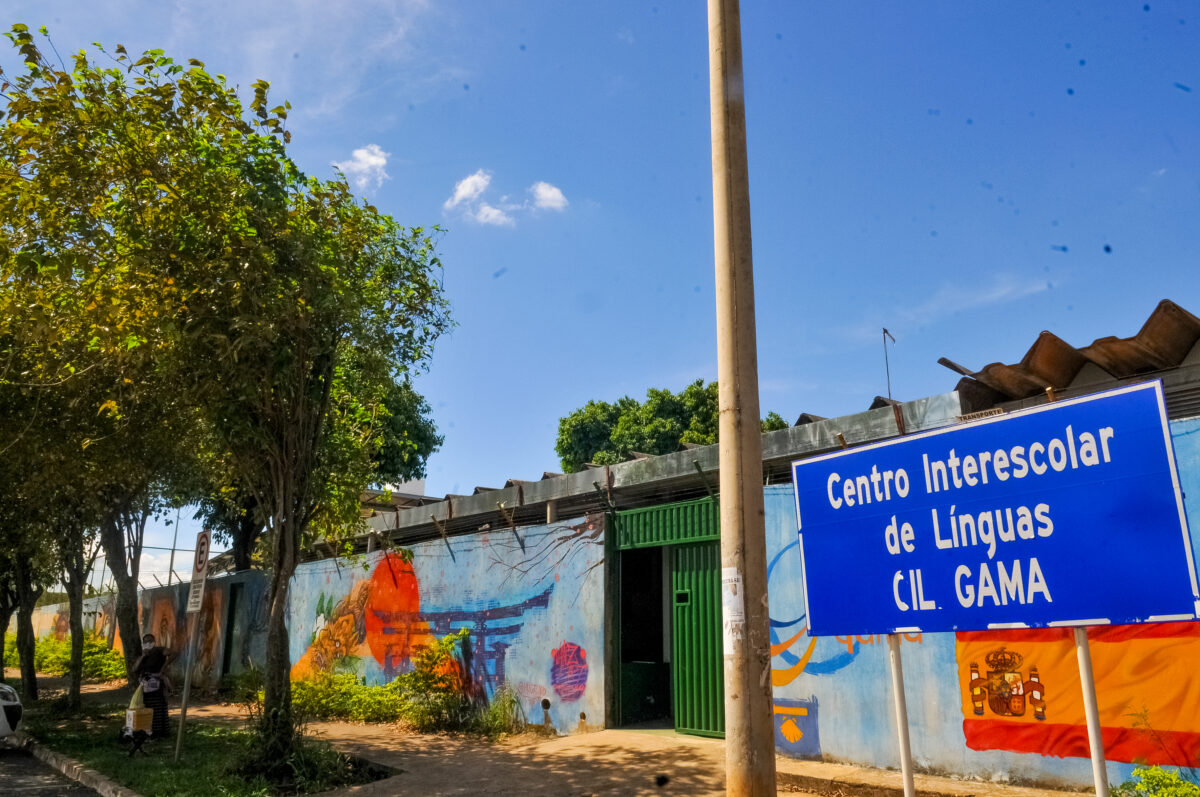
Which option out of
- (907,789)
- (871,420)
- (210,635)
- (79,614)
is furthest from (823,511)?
(210,635)

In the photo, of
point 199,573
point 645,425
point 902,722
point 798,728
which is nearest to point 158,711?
point 199,573

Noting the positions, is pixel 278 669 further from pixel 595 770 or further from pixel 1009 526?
pixel 1009 526

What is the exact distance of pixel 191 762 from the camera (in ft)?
32.2

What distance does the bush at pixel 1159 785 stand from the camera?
5.28 metres

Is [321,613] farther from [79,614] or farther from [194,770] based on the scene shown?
[194,770]

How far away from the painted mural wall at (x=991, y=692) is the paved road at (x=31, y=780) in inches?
307

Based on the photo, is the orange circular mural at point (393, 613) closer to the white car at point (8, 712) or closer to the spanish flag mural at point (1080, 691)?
the white car at point (8, 712)

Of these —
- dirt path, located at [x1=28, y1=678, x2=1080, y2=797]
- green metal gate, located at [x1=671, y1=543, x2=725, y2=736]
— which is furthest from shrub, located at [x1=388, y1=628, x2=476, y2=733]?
green metal gate, located at [x1=671, y1=543, x2=725, y2=736]

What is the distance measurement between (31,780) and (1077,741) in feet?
36.7

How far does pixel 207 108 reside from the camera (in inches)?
355

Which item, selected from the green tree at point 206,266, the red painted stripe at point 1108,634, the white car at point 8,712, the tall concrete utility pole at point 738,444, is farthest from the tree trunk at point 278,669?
the red painted stripe at point 1108,634

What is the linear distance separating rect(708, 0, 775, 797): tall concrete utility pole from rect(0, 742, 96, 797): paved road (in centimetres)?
835

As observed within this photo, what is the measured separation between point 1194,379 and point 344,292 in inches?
316

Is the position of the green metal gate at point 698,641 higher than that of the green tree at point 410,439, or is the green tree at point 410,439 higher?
the green tree at point 410,439
